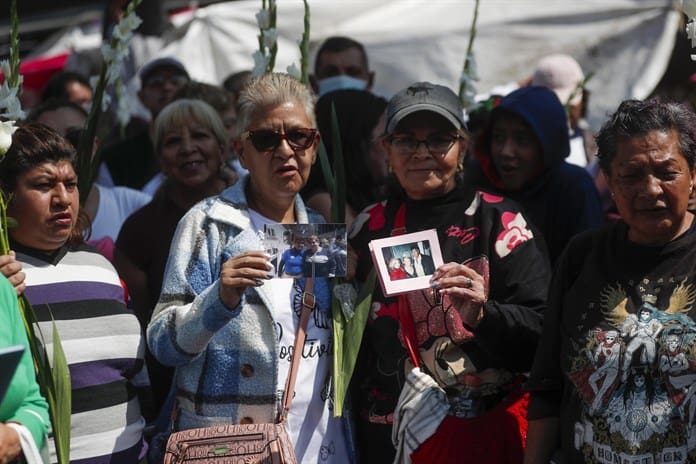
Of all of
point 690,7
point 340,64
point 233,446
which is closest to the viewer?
point 690,7

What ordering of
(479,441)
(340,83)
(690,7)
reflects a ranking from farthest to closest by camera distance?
(340,83), (479,441), (690,7)

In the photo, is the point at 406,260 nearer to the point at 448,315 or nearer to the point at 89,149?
the point at 448,315

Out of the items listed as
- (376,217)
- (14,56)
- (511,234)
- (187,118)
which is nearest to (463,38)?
(187,118)

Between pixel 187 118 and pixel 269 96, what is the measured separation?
1445mm

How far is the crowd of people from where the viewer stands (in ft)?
10.2

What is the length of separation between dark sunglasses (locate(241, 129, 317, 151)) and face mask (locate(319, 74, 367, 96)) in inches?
99.1

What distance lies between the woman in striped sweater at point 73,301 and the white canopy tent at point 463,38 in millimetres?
4380

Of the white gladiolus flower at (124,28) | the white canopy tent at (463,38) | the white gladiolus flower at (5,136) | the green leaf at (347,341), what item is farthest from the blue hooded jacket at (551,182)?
the white canopy tent at (463,38)

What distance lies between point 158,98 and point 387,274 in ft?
13.2

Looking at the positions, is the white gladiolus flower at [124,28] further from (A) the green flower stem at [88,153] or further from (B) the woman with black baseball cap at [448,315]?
(B) the woman with black baseball cap at [448,315]

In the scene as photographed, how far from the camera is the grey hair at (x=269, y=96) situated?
12.5ft

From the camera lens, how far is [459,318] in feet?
11.8

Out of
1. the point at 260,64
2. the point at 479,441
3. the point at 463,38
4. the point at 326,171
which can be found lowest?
the point at 479,441

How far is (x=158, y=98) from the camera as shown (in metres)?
7.13
